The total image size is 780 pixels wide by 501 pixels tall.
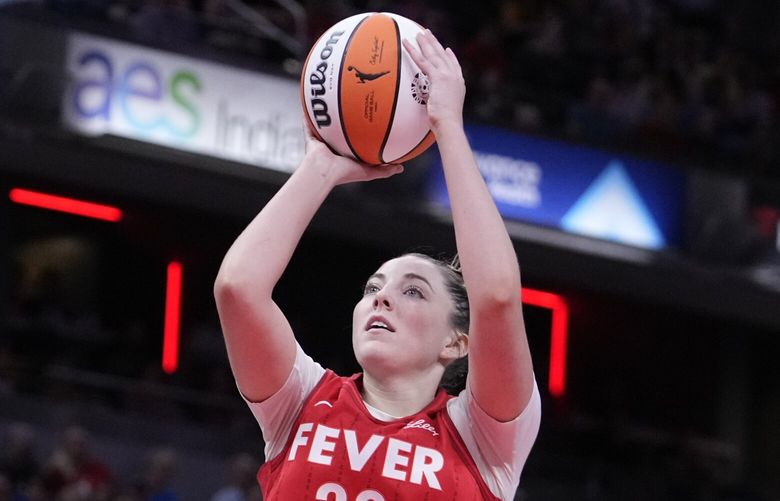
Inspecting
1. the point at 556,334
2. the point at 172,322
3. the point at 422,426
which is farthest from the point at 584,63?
the point at 422,426

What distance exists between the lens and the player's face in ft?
10.0

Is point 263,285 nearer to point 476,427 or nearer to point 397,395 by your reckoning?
point 397,395

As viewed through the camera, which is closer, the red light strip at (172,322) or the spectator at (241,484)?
the spectator at (241,484)

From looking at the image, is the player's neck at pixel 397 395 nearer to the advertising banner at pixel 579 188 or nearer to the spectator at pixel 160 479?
the spectator at pixel 160 479

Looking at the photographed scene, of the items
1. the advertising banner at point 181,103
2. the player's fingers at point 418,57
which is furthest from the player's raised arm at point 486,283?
the advertising banner at point 181,103

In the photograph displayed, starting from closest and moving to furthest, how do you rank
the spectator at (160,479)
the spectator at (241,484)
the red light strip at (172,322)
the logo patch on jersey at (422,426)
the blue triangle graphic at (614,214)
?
the logo patch on jersey at (422,426), the spectator at (160,479), the spectator at (241,484), the red light strip at (172,322), the blue triangle graphic at (614,214)

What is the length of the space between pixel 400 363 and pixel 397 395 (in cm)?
9

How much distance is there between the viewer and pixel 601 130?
12461 mm

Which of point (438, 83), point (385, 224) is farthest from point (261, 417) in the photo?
point (385, 224)

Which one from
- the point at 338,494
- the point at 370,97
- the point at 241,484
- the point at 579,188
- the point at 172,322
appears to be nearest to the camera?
the point at 338,494

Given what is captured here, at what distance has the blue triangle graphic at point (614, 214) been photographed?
12.3 meters

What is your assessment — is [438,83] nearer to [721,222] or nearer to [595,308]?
[721,222]

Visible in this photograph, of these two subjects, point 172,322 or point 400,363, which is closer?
point 400,363

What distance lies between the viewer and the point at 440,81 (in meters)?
3.03
